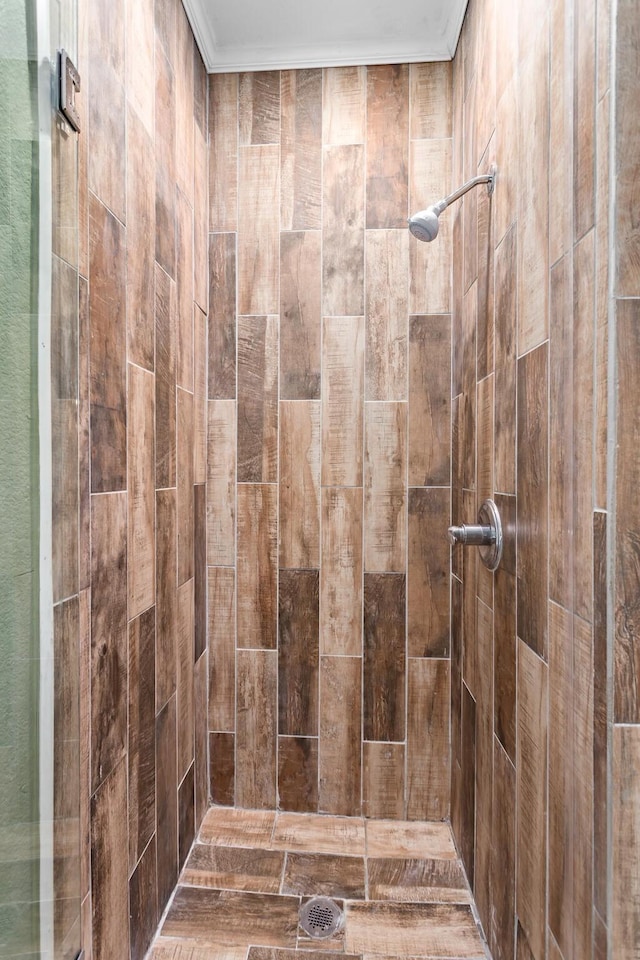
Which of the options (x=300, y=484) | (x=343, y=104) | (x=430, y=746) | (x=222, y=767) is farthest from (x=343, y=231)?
(x=222, y=767)

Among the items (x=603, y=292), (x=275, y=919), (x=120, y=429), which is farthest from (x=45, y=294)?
(x=275, y=919)

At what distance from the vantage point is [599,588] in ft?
2.49

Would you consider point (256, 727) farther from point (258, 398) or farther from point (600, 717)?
point (600, 717)

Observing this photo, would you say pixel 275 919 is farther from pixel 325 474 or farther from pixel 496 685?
pixel 325 474

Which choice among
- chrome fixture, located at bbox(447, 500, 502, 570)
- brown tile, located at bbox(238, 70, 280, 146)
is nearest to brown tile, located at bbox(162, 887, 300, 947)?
chrome fixture, located at bbox(447, 500, 502, 570)

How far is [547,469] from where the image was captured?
3.11 ft

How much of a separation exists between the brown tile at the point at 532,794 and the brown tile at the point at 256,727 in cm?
89

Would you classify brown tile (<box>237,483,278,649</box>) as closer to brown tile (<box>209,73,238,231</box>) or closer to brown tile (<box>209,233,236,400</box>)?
brown tile (<box>209,233,236,400</box>)

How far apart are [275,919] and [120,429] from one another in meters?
1.22

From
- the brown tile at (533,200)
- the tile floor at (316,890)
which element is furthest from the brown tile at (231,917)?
the brown tile at (533,200)

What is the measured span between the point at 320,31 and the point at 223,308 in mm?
834

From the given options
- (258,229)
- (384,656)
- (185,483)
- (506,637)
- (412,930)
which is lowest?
(412,930)

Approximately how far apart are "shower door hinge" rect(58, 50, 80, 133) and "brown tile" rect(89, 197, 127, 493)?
15.3 inches

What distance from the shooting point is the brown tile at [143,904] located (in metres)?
1.20
